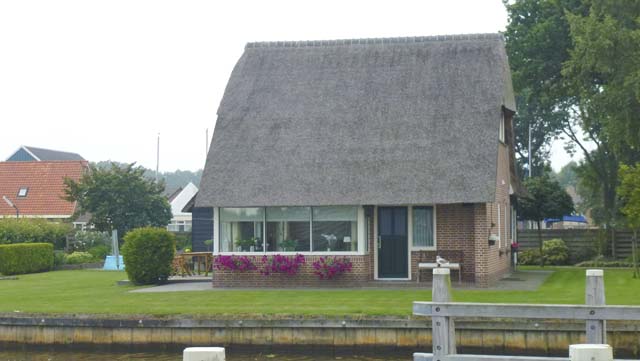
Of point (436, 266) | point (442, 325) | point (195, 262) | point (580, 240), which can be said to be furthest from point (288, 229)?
point (580, 240)

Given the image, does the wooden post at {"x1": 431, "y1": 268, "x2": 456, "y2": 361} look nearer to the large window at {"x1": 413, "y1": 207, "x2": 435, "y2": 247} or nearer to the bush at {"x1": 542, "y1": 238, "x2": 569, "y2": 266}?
the large window at {"x1": 413, "y1": 207, "x2": 435, "y2": 247}

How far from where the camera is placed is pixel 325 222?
27828 mm

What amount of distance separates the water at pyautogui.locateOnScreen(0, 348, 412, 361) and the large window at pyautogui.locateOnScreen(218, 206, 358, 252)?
315 inches

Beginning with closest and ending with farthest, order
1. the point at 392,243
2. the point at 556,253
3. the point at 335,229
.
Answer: the point at 335,229 → the point at 392,243 → the point at 556,253

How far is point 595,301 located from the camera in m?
11.8

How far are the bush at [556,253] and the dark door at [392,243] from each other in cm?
1449

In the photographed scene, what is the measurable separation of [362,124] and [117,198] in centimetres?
2065

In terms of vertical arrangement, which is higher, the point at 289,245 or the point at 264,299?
the point at 289,245

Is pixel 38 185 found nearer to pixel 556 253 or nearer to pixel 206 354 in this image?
pixel 556 253

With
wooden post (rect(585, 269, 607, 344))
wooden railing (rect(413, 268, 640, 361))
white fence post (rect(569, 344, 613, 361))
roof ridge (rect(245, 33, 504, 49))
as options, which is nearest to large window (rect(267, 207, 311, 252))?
roof ridge (rect(245, 33, 504, 49))

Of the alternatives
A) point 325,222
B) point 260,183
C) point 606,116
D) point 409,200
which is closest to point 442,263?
point 409,200

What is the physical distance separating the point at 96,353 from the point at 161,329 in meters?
1.47

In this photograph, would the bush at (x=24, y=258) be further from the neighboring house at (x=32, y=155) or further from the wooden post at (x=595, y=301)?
the neighboring house at (x=32, y=155)

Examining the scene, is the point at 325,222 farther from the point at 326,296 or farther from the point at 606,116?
the point at 606,116
